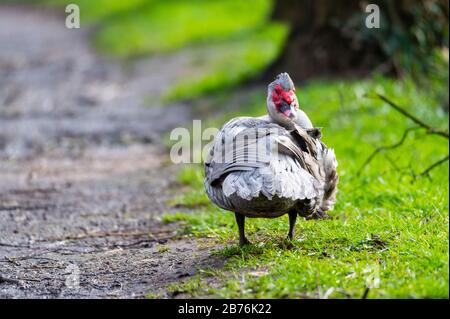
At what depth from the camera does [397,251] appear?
15.7ft

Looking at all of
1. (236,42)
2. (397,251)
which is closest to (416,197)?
(397,251)

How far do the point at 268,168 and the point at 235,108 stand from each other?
7.70 metres

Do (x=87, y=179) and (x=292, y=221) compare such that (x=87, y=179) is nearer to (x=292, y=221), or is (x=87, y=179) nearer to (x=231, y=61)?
(x=292, y=221)

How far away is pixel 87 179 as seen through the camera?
879 cm

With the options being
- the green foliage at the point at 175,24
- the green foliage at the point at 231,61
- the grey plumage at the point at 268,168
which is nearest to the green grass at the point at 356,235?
the grey plumage at the point at 268,168

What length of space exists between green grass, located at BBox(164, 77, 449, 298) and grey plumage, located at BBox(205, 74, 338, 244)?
0.98ft

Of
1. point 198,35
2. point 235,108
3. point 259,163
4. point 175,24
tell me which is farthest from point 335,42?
point 175,24

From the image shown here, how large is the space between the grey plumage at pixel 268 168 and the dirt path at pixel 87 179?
58 cm

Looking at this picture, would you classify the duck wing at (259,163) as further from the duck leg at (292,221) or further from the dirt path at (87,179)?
the dirt path at (87,179)

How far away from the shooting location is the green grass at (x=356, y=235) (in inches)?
168

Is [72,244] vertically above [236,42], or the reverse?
[236,42]
